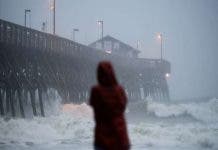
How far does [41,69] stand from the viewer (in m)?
30.3

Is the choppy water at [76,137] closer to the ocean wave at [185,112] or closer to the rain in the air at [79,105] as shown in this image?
the rain in the air at [79,105]

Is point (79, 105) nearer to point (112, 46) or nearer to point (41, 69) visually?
point (41, 69)

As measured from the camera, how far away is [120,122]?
7.42m

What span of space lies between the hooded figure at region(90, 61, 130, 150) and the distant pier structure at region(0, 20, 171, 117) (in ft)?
52.7

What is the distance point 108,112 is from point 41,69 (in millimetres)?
23266

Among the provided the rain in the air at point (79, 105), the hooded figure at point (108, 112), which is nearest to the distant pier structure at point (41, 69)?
the rain in the air at point (79, 105)

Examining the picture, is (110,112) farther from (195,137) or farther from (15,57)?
(15,57)

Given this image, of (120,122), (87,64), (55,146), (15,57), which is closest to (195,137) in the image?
(55,146)

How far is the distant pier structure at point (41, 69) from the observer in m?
26.0

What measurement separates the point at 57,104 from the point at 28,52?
6089 mm

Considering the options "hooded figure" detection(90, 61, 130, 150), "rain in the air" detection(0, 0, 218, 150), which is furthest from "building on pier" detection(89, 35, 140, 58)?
"hooded figure" detection(90, 61, 130, 150)

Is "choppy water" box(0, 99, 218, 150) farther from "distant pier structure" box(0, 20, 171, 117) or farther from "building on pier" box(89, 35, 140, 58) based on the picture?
"building on pier" box(89, 35, 140, 58)

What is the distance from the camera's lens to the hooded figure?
7.39 m

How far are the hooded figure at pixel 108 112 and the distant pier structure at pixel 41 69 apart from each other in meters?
16.1
